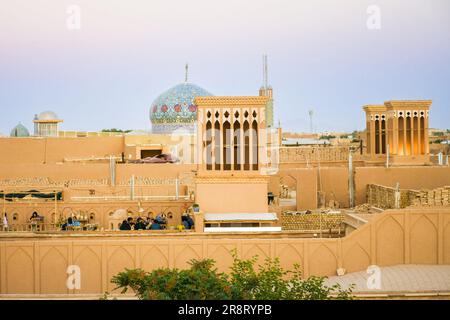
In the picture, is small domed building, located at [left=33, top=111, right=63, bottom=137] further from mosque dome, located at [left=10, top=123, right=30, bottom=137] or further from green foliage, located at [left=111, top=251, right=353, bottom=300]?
green foliage, located at [left=111, top=251, right=353, bottom=300]

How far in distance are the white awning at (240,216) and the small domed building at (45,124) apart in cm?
2168

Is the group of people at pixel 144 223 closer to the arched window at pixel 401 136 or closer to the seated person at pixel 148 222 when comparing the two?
the seated person at pixel 148 222

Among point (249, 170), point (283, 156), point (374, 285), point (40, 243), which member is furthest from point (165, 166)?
point (374, 285)

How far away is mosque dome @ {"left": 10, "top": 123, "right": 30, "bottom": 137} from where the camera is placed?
39.0m

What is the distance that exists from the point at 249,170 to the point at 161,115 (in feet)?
63.3

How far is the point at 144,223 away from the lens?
686 inches

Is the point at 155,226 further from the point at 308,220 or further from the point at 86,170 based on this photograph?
the point at 86,170

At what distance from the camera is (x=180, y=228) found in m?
15.9

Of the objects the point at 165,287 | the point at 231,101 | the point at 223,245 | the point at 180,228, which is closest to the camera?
the point at 165,287

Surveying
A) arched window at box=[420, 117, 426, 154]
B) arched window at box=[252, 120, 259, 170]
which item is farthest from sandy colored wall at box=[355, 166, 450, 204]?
arched window at box=[252, 120, 259, 170]

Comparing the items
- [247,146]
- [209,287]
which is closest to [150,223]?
[247,146]

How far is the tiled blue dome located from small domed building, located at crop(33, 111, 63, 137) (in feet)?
15.2

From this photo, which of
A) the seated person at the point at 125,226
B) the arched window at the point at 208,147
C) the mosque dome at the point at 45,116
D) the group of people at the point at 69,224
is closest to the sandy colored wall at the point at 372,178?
the arched window at the point at 208,147
